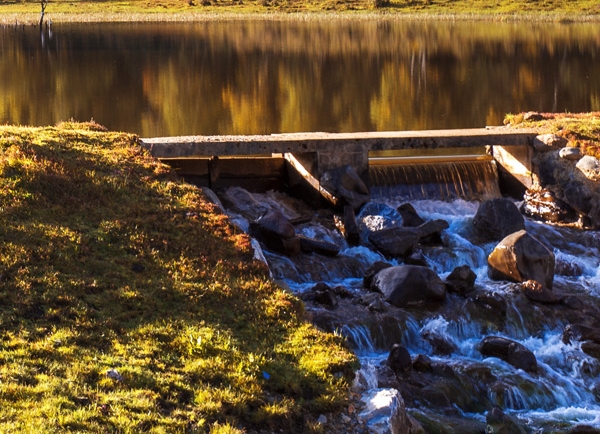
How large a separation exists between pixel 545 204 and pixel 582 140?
10.0 feet

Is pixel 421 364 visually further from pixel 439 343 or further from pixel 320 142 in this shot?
pixel 320 142

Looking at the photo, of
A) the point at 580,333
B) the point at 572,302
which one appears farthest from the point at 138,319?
the point at 572,302

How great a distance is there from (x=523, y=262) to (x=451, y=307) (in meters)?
2.69

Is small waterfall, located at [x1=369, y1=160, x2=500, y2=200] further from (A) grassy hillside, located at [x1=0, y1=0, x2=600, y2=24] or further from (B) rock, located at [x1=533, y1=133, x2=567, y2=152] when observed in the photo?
(A) grassy hillside, located at [x1=0, y1=0, x2=600, y2=24]

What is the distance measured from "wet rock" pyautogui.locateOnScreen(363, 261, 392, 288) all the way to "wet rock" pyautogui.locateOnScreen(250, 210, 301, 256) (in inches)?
87.1

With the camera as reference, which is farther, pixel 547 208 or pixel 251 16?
pixel 251 16

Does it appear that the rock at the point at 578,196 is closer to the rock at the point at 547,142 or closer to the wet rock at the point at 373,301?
the rock at the point at 547,142

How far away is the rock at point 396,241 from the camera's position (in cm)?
2372

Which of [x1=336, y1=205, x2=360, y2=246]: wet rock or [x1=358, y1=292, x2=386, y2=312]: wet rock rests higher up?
[x1=358, y1=292, x2=386, y2=312]: wet rock

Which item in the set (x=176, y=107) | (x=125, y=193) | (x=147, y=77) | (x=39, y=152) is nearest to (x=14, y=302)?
A: (x=125, y=193)

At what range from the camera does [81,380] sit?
11.6m

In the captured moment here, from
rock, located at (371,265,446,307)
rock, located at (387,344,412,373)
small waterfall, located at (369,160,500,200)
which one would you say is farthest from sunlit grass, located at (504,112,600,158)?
rock, located at (387,344,412,373)

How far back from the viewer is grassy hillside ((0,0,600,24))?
147375 mm

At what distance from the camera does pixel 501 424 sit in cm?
1442
